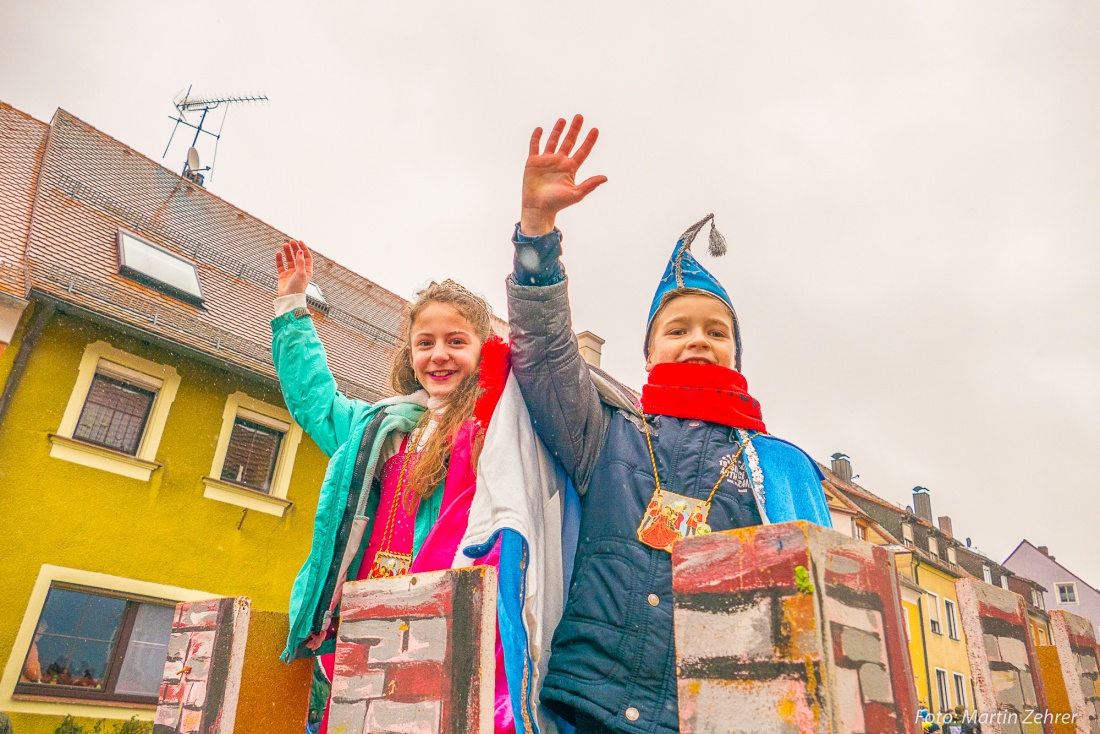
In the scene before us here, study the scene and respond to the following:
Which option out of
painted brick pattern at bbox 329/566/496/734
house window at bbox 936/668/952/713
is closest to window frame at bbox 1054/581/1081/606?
house window at bbox 936/668/952/713

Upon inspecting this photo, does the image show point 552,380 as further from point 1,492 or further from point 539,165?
point 1,492

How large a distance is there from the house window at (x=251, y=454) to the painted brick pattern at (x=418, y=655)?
32.1ft

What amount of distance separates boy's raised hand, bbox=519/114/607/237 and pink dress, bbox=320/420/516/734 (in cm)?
77

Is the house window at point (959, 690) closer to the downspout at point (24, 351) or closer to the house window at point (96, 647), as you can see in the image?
the house window at point (96, 647)

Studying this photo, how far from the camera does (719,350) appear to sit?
2283mm

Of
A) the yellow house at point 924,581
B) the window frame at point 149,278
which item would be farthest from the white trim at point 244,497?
the yellow house at point 924,581

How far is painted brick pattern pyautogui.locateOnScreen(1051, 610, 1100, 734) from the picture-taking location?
166 cm

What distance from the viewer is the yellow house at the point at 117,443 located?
8.29 metres

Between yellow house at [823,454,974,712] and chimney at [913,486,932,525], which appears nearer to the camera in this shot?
yellow house at [823,454,974,712]

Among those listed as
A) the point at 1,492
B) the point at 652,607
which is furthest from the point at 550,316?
the point at 1,492

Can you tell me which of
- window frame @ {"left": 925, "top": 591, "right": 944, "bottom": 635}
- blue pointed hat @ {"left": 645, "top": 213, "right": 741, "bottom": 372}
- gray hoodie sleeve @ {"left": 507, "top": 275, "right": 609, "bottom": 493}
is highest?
window frame @ {"left": 925, "top": 591, "right": 944, "bottom": 635}

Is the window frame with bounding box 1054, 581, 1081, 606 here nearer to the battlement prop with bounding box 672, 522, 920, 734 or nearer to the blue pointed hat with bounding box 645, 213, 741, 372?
the blue pointed hat with bounding box 645, 213, 741, 372

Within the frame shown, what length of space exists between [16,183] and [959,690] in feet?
93.9

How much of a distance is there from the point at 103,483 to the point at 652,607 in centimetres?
923
